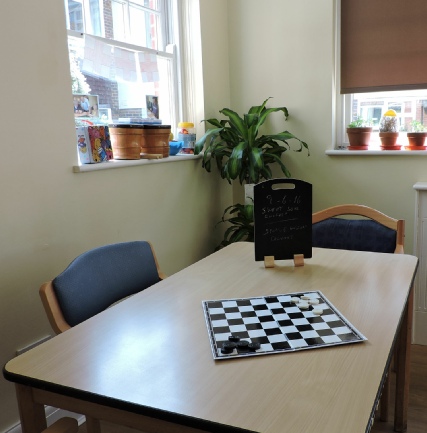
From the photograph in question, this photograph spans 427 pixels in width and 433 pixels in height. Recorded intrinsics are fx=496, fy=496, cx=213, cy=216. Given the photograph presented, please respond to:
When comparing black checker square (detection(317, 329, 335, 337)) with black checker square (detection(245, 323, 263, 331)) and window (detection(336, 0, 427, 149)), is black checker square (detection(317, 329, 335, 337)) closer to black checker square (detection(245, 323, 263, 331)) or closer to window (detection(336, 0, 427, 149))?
black checker square (detection(245, 323, 263, 331))

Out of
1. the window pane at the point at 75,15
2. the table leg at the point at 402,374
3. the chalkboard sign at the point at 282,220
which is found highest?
the window pane at the point at 75,15

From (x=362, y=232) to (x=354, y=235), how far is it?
38 millimetres

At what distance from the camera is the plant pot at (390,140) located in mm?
3080

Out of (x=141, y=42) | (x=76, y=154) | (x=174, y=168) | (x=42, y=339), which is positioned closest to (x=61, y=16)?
(x=76, y=154)

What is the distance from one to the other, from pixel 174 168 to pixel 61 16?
3.49ft

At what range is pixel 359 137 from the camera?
10.4ft

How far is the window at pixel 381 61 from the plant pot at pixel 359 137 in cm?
11

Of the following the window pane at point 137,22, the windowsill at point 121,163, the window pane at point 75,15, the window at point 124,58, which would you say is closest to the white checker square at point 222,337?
the windowsill at point 121,163

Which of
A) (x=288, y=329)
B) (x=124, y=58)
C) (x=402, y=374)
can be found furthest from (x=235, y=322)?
(x=124, y=58)

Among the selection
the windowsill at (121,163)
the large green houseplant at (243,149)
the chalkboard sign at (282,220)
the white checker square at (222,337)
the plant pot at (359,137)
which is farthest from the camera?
the plant pot at (359,137)

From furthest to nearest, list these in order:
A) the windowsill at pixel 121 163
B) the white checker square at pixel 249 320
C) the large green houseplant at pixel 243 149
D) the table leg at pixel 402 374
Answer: the large green houseplant at pixel 243 149, the windowsill at pixel 121 163, the table leg at pixel 402 374, the white checker square at pixel 249 320

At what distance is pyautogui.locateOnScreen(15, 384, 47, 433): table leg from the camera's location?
1.10 metres

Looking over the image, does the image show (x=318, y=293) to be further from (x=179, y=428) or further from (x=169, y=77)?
(x=169, y=77)

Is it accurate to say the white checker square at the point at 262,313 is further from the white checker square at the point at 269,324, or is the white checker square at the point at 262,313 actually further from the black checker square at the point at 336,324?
the black checker square at the point at 336,324
